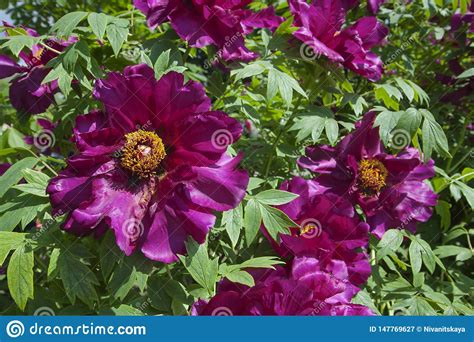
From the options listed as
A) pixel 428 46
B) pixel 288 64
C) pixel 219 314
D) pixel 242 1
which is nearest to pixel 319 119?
pixel 288 64

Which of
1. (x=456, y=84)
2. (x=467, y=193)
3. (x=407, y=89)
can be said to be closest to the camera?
(x=407, y=89)

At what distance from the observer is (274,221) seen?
5.01 feet

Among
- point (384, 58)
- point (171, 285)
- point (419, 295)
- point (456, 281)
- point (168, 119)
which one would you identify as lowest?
point (456, 281)

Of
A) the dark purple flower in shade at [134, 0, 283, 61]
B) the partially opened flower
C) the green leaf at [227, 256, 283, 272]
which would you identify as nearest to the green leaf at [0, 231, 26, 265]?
the green leaf at [227, 256, 283, 272]

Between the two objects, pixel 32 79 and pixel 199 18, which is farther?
pixel 32 79

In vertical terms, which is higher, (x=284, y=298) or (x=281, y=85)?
(x=281, y=85)

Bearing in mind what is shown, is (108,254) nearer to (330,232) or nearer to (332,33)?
(330,232)

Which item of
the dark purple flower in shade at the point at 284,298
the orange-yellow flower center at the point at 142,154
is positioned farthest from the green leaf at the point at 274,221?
the orange-yellow flower center at the point at 142,154

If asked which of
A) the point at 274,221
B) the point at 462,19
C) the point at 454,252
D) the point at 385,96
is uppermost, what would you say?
the point at 274,221

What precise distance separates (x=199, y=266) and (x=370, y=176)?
754 millimetres

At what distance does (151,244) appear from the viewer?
1.36 metres

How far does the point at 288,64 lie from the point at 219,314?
916 mm

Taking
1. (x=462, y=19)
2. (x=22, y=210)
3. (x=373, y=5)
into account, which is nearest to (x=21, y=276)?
(x=22, y=210)

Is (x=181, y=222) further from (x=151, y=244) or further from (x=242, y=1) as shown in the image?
(x=242, y=1)
